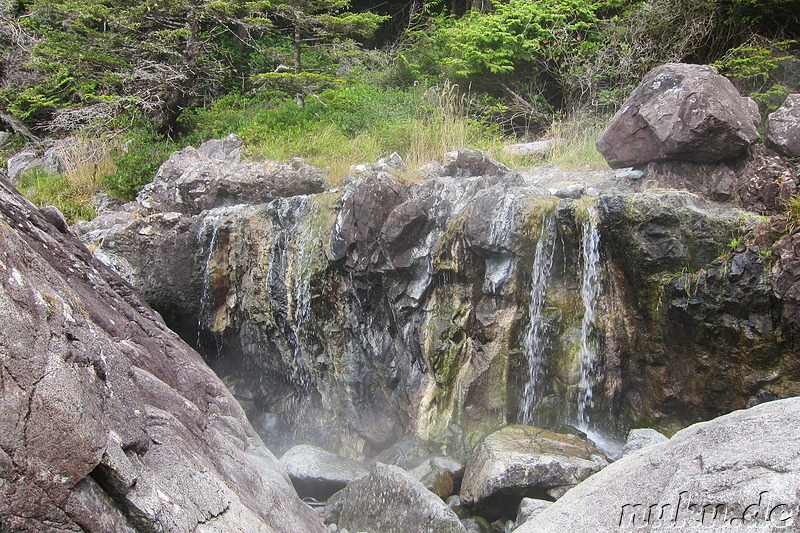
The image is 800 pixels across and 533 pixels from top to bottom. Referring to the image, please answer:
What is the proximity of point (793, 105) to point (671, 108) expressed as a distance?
1326 mm

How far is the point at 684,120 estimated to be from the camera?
6840 millimetres

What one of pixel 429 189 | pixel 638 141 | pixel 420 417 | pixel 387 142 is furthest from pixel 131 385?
pixel 387 142

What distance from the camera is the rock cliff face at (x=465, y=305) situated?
5480mm

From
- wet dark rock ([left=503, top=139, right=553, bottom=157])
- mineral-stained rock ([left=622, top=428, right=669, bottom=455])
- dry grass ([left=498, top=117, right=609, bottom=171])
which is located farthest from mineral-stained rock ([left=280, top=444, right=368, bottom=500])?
wet dark rock ([left=503, top=139, right=553, bottom=157])

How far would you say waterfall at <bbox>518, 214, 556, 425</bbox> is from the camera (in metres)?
6.18

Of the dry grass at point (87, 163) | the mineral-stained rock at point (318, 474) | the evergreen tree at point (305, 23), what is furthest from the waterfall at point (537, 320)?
the dry grass at point (87, 163)

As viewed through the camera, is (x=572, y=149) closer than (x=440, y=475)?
No

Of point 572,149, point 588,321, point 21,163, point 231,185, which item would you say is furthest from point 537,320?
point 21,163

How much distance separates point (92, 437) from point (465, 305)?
4.62 m

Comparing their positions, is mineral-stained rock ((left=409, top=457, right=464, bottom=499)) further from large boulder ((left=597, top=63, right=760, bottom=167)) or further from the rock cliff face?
large boulder ((left=597, top=63, right=760, bottom=167))

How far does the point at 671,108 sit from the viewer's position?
701 cm

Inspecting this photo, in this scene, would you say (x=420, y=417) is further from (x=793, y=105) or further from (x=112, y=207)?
(x=112, y=207)

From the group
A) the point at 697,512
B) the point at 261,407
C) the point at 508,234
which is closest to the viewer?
the point at 697,512

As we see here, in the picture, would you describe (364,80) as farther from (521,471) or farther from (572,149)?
(521,471)
